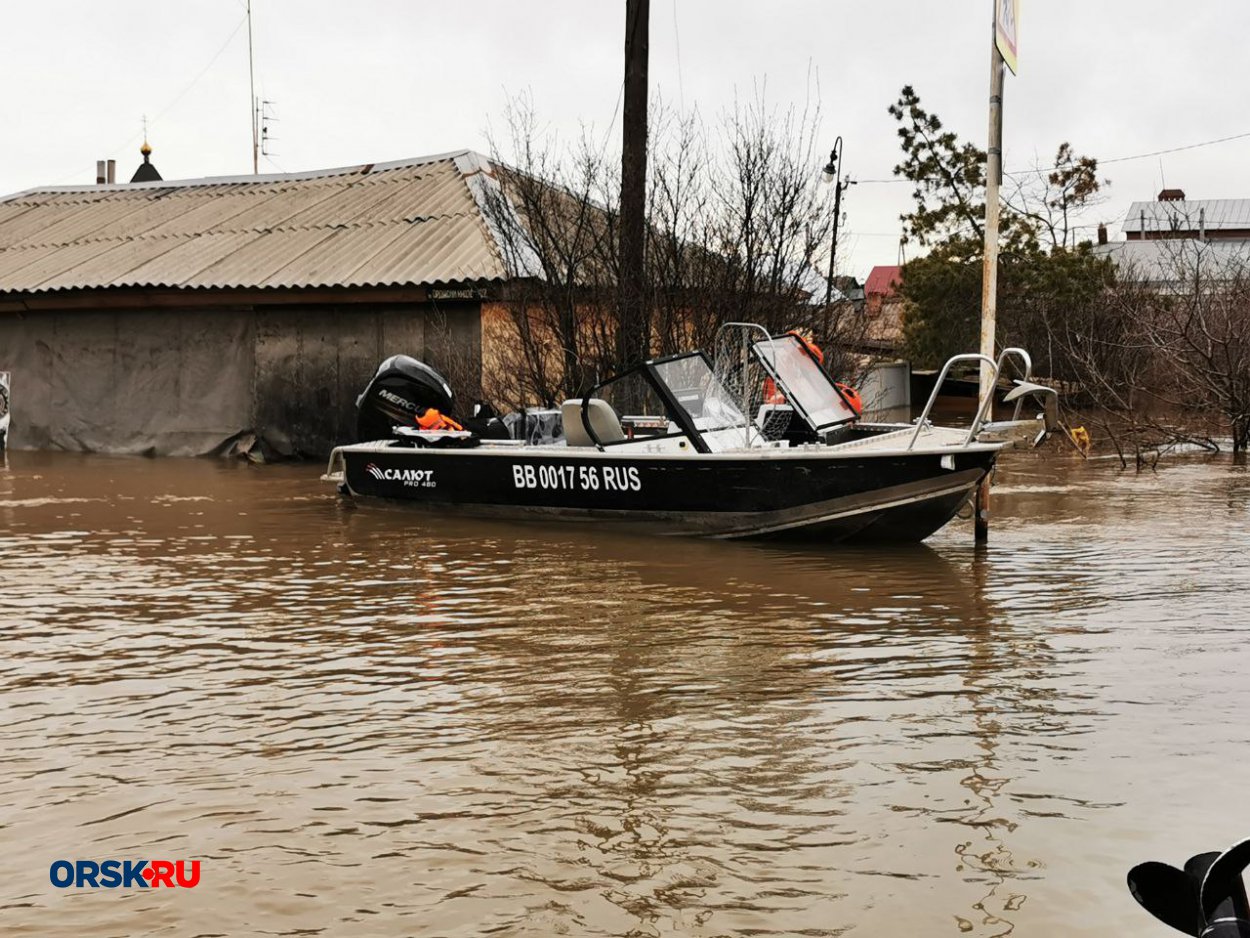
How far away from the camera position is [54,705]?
629 cm

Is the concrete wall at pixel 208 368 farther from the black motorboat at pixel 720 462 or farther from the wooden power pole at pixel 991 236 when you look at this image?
the wooden power pole at pixel 991 236

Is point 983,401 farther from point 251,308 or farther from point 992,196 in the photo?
point 251,308


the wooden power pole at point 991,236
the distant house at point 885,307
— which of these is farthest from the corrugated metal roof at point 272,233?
the wooden power pole at point 991,236

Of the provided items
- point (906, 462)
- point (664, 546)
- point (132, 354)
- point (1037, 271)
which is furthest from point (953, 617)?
point (1037, 271)

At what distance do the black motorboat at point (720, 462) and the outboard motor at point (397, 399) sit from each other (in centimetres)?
67

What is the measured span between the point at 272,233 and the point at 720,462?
1415 cm

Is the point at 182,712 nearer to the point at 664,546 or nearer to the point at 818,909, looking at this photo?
the point at 818,909

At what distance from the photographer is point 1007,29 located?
11.2 meters

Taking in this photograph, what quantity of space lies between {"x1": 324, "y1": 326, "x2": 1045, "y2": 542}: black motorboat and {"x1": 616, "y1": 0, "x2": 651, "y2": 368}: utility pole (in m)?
3.30

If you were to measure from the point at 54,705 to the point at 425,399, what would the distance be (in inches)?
329

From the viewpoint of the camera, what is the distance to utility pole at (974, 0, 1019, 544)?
1109cm

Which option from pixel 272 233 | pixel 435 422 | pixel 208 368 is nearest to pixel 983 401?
pixel 435 422

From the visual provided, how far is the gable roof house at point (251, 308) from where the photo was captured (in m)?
20.0

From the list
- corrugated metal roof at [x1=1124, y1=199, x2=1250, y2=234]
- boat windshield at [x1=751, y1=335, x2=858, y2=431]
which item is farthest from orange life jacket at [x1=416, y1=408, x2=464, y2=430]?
corrugated metal roof at [x1=1124, y1=199, x2=1250, y2=234]
